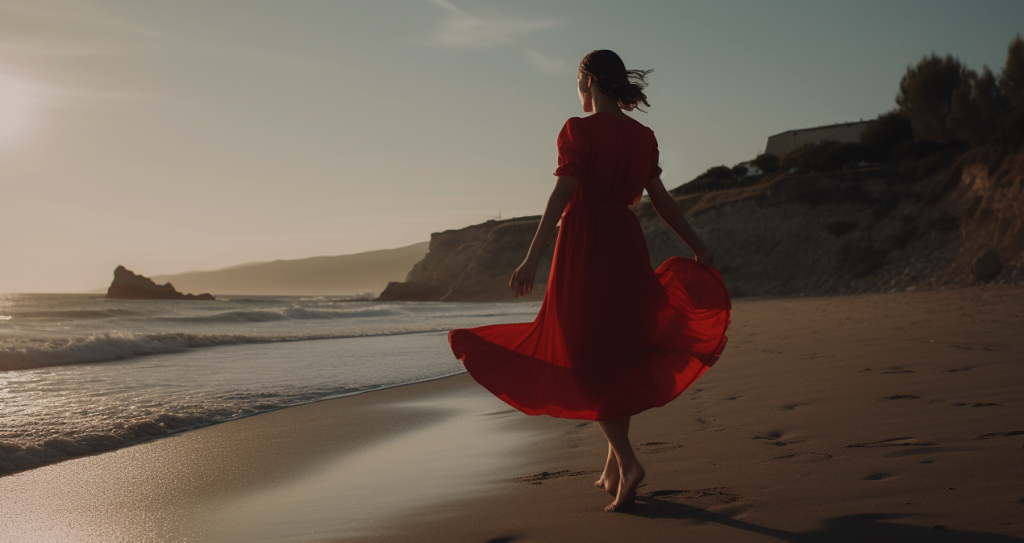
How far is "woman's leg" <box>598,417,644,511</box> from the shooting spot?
2314 millimetres

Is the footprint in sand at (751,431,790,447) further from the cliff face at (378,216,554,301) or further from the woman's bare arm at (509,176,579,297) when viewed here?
the cliff face at (378,216,554,301)

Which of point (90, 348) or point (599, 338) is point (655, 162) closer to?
point (599, 338)

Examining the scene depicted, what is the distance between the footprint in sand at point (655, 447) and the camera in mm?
3169

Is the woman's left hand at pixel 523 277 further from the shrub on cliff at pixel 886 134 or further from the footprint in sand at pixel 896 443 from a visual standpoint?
the shrub on cliff at pixel 886 134

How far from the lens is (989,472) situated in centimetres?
222

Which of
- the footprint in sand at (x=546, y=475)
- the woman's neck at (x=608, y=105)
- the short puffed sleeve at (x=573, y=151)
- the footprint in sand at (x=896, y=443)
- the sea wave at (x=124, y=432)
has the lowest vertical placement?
the footprint in sand at (x=546, y=475)

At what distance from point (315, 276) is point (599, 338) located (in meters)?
146

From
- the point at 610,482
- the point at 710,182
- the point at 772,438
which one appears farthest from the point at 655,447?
the point at 710,182

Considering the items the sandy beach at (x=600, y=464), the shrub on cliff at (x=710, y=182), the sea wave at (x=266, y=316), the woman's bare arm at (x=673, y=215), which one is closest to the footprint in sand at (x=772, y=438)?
the sandy beach at (x=600, y=464)

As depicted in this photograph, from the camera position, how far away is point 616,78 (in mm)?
2631

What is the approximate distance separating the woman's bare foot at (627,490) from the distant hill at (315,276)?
135 meters

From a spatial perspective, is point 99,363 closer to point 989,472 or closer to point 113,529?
point 113,529

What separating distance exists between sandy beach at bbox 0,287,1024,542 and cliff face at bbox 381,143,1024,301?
855 inches

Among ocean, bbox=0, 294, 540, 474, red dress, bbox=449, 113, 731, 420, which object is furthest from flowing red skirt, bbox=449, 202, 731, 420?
ocean, bbox=0, 294, 540, 474
